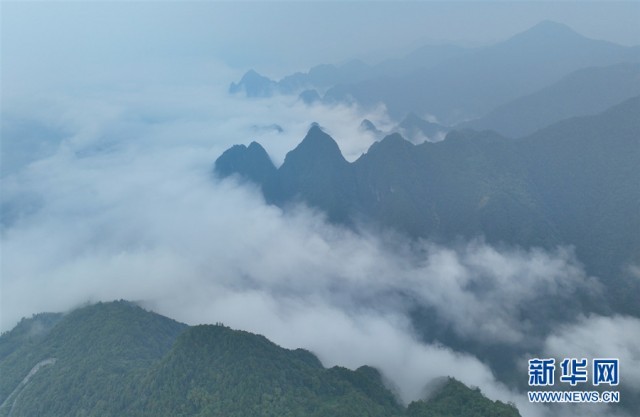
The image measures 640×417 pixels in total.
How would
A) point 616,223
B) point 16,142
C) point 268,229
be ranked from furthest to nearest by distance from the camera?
point 16,142 < point 268,229 < point 616,223

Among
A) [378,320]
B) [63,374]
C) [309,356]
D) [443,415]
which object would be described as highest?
[378,320]

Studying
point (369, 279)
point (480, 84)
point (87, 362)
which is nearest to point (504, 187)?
point (369, 279)

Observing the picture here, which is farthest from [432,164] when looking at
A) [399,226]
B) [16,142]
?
[16,142]

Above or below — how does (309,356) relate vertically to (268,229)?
below

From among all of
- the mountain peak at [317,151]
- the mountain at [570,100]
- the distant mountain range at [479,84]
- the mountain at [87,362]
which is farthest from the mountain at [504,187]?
the distant mountain range at [479,84]

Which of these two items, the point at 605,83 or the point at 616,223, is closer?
the point at 616,223

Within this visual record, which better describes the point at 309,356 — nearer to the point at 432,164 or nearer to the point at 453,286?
the point at 453,286
